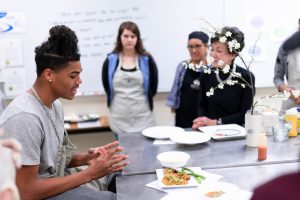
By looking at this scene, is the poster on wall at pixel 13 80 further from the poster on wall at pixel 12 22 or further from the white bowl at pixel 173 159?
the white bowl at pixel 173 159

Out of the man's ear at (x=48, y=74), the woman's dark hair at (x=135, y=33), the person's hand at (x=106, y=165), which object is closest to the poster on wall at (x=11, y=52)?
the woman's dark hair at (x=135, y=33)

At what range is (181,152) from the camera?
1.89 meters

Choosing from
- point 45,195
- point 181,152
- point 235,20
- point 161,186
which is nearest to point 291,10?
point 235,20

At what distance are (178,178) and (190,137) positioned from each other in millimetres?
578

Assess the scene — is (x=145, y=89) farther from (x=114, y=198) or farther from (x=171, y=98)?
(x=114, y=198)

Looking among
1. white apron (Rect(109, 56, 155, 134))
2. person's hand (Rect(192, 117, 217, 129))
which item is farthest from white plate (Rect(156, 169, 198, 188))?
white apron (Rect(109, 56, 155, 134))

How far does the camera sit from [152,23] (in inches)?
137

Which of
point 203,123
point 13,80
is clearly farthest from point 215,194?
point 13,80

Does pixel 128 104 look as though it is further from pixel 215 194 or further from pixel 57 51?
pixel 215 194

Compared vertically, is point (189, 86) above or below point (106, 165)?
above

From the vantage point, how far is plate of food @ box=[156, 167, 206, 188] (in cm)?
154

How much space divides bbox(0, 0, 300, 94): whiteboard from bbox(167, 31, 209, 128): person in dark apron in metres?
0.43

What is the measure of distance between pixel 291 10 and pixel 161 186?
2784 millimetres

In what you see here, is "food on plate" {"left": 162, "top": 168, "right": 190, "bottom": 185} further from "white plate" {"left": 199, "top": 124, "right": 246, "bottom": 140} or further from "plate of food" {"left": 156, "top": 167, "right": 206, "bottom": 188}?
"white plate" {"left": 199, "top": 124, "right": 246, "bottom": 140}
